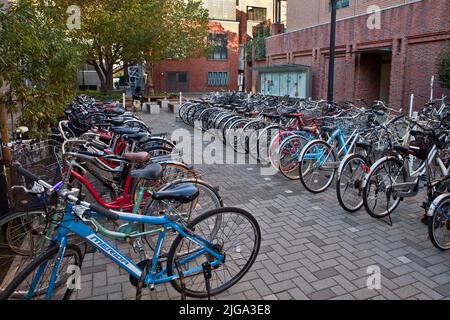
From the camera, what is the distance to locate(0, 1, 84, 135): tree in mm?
3404

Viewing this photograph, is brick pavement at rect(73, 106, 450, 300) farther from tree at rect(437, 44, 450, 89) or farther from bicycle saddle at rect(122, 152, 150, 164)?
tree at rect(437, 44, 450, 89)

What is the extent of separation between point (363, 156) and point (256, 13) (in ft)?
115

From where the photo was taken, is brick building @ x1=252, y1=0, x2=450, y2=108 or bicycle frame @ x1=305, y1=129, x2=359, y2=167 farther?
brick building @ x1=252, y1=0, x2=450, y2=108

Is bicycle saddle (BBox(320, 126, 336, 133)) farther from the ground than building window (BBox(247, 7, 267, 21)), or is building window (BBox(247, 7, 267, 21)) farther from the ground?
building window (BBox(247, 7, 267, 21))

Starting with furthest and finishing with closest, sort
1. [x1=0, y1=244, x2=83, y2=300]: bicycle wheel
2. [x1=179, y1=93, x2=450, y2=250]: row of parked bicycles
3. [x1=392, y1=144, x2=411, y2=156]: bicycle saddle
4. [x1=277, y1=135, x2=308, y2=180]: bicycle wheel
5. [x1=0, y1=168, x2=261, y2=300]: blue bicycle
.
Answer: [x1=277, y1=135, x2=308, y2=180]: bicycle wheel → [x1=392, y1=144, x2=411, y2=156]: bicycle saddle → [x1=179, y1=93, x2=450, y2=250]: row of parked bicycles → [x1=0, y1=168, x2=261, y2=300]: blue bicycle → [x1=0, y1=244, x2=83, y2=300]: bicycle wheel

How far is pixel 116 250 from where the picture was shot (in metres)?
2.44

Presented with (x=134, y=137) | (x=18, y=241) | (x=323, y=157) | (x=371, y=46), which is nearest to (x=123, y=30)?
(x=371, y=46)

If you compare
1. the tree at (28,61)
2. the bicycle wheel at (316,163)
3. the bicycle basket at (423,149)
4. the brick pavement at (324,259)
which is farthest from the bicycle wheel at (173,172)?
the bicycle basket at (423,149)

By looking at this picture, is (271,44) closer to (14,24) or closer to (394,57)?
(394,57)

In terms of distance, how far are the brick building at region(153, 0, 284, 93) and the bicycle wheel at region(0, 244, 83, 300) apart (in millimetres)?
30027

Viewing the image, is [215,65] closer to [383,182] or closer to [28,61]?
[28,61]

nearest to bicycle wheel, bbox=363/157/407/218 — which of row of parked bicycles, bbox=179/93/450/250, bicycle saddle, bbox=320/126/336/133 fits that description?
row of parked bicycles, bbox=179/93/450/250
